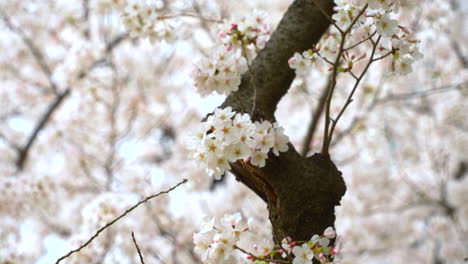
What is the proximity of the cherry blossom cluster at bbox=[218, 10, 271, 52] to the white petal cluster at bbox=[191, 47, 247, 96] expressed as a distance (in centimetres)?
21

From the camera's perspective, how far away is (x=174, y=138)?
30.5 ft

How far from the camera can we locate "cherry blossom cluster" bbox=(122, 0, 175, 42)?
6.61 ft

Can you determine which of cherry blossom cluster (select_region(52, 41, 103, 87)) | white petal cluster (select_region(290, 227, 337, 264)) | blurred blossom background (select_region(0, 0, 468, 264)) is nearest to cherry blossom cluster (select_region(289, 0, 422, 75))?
white petal cluster (select_region(290, 227, 337, 264))

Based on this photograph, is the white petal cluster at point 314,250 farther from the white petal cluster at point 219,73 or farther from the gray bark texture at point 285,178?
the white petal cluster at point 219,73

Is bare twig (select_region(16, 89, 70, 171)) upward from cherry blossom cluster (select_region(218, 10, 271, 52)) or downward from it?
upward

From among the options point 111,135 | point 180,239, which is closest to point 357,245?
point 180,239

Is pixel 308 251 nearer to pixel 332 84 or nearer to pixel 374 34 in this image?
pixel 332 84

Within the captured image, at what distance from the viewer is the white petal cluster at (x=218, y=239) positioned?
3.87 feet

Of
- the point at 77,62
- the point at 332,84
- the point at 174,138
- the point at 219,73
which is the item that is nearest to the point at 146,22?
the point at 219,73

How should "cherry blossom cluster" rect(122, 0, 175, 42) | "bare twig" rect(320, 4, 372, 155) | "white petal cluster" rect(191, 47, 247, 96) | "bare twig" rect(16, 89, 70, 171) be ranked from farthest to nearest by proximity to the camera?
"bare twig" rect(16, 89, 70, 171), "cherry blossom cluster" rect(122, 0, 175, 42), "white petal cluster" rect(191, 47, 247, 96), "bare twig" rect(320, 4, 372, 155)

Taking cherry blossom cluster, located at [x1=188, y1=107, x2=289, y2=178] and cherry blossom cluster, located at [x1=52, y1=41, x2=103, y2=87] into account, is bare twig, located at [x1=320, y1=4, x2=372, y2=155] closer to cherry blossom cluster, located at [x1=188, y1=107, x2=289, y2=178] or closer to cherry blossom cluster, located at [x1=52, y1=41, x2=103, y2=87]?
cherry blossom cluster, located at [x1=188, y1=107, x2=289, y2=178]

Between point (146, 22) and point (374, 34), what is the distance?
43.4 inches

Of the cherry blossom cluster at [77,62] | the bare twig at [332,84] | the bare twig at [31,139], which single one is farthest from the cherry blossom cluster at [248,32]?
the bare twig at [31,139]

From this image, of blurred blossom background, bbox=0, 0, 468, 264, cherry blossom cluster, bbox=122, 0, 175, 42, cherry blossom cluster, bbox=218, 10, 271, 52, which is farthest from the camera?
blurred blossom background, bbox=0, 0, 468, 264
